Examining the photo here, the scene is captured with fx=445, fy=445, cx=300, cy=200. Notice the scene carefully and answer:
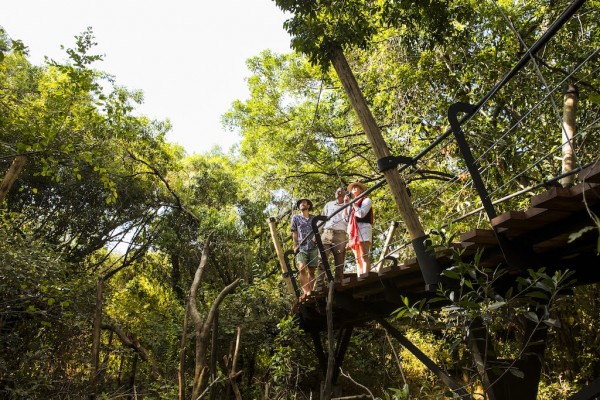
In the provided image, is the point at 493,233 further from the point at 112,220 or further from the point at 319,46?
the point at 112,220

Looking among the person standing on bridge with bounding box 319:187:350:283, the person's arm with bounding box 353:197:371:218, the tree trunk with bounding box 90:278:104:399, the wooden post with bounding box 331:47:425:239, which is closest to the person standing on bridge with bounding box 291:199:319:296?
Answer: the person standing on bridge with bounding box 319:187:350:283

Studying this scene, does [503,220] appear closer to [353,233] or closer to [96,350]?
[353,233]

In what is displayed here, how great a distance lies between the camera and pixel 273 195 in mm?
11680

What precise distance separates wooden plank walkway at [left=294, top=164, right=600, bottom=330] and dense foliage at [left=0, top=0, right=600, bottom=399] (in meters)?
0.26

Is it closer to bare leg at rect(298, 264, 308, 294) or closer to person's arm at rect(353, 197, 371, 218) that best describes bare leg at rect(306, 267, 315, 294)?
bare leg at rect(298, 264, 308, 294)

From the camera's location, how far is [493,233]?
10.6ft

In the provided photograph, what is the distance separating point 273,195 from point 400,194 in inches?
317

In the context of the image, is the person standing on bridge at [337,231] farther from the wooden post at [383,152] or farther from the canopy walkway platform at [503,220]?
the wooden post at [383,152]

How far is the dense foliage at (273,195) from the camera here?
4.70m

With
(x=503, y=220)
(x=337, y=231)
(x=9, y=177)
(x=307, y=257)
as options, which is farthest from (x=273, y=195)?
(x=503, y=220)

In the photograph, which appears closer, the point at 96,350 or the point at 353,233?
the point at 96,350

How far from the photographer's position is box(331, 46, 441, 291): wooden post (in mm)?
3557

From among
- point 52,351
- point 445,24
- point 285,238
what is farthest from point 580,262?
point 285,238

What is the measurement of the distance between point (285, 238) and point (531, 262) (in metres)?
8.95
